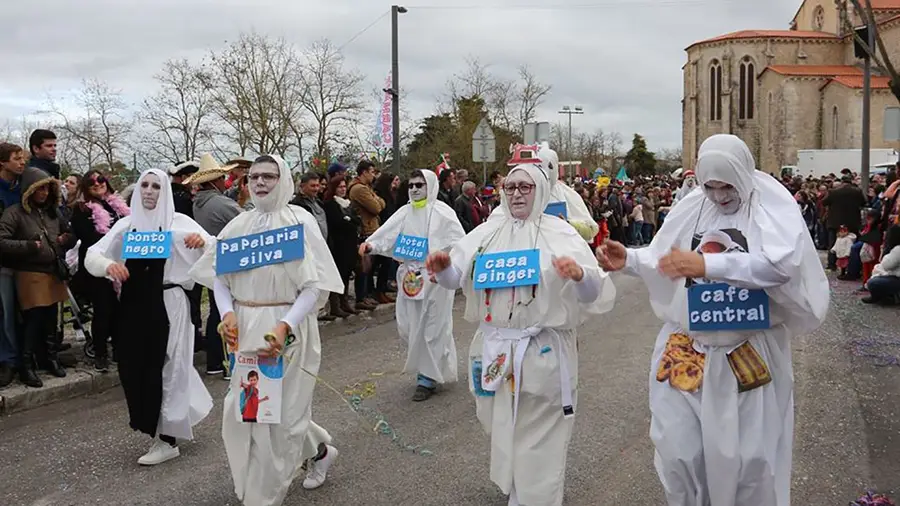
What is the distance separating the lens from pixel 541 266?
412 centimetres

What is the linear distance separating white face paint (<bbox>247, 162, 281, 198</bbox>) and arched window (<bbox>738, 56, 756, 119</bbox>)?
66740 millimetres

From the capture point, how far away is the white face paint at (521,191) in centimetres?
432

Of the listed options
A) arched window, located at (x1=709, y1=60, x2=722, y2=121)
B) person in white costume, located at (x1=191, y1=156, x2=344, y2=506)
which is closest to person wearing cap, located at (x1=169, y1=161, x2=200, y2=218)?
person in white costume, located at (x1=191, y1=156, x2=344, y2=506)

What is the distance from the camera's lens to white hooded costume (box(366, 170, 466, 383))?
23.1 ft

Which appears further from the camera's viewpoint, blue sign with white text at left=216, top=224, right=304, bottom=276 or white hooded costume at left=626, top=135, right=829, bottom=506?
blue sign with white text at left=216, top=224, right=304, bottom=276

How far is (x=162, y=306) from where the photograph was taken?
17.8ft

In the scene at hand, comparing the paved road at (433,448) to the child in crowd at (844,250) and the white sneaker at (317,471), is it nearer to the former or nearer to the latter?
the white sneaker at (317,471)

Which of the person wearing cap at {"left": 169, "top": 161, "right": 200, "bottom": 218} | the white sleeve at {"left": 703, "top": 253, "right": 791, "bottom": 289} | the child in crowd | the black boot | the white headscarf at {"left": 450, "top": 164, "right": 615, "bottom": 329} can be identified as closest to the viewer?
the white sleeve at {"left": 703, "top": 253, "right": 791, "bottom": 289}

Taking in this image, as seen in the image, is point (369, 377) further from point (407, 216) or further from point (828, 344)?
point (828, 344)

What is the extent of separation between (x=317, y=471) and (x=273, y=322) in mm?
1157

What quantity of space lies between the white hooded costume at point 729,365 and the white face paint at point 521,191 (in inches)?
44.3

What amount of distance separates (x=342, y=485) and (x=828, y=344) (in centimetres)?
658

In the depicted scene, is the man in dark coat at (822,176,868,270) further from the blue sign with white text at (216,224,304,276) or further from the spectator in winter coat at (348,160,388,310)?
the blue sign with white text at (216,224,304,276)

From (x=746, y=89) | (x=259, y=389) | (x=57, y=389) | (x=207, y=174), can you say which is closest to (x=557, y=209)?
Answer: (x=207, y=174)
